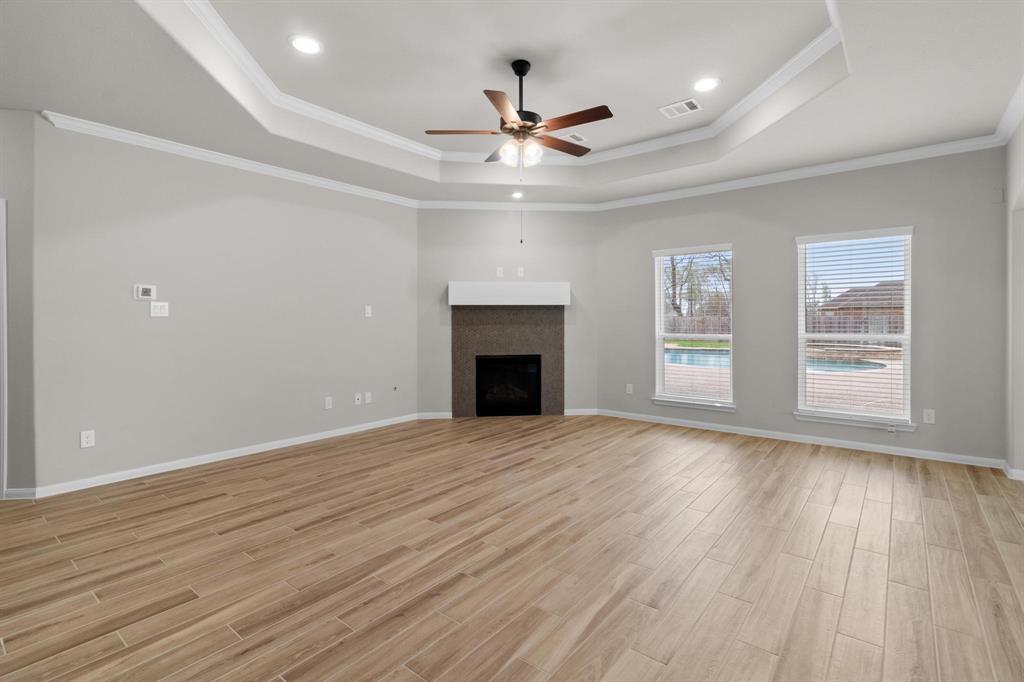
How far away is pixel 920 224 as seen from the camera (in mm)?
4375

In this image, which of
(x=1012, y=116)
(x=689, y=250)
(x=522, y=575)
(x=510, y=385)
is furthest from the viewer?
(x=510, y=385)

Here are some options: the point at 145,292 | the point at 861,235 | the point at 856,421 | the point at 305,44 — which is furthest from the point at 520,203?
the point at 856,421

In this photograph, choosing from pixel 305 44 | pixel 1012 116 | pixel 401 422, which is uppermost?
pixel 305 44

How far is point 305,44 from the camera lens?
3.23 meters

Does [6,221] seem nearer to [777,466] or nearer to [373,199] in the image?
[373,199]

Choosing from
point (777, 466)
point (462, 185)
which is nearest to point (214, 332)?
point (462, 185)

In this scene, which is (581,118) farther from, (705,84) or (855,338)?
(855,338)

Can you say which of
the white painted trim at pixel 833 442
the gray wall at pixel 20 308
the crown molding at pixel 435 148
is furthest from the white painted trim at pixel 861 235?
the gray wall at pixel 20 308

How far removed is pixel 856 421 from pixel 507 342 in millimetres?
3900

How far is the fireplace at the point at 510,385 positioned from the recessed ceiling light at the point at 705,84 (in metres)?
3.62

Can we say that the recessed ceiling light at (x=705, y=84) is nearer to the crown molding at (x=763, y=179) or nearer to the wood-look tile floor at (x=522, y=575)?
the crown molding at (x=763, y=179)

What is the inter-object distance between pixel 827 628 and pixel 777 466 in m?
2.44

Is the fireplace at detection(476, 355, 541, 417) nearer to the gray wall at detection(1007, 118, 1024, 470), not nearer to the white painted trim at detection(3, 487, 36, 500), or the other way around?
the white painted trim at detection(3, 487, 36, 500)

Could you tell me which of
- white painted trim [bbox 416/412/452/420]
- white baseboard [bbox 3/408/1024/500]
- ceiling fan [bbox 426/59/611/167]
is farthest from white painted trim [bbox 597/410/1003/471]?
ceiling fan [bbox 426/59/611/167]
